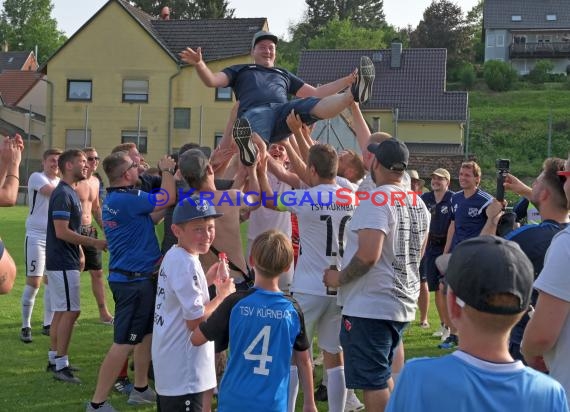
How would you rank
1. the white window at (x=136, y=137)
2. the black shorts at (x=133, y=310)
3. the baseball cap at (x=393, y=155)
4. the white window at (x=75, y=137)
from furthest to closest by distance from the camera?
the white window at (x=75, y=137) → the white window at (x=136, y=137) → the black shorts at (x=133, y=310) → the baseball cap at (x=393, y=155)

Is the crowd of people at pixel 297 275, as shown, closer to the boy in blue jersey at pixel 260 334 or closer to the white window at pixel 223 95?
the boy in blue jersey at pixel 260 334

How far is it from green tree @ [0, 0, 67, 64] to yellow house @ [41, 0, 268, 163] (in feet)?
158

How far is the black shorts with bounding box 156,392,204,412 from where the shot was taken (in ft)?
14.6

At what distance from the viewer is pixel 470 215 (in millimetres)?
9023

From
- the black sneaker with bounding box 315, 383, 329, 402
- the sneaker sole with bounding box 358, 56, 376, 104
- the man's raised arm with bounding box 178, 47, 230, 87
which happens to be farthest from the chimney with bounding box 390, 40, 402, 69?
the sneaker sole with bounding box 358, 56, 376, 104

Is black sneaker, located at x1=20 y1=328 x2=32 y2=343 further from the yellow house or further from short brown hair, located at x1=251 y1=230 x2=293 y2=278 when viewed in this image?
the yellow house

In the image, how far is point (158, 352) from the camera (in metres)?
4.54

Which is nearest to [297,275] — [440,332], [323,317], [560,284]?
[323,317]

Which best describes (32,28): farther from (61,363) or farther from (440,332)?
(61,363)

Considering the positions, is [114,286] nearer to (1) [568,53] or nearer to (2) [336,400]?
(2) [336,400]

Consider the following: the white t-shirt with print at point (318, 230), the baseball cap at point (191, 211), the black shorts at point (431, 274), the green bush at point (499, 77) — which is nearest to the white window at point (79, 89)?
the black shorts at point (431, 274)

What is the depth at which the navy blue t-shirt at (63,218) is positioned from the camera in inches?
284

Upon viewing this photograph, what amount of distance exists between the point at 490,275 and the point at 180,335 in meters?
2.74

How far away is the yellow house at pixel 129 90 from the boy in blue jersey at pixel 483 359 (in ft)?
106
